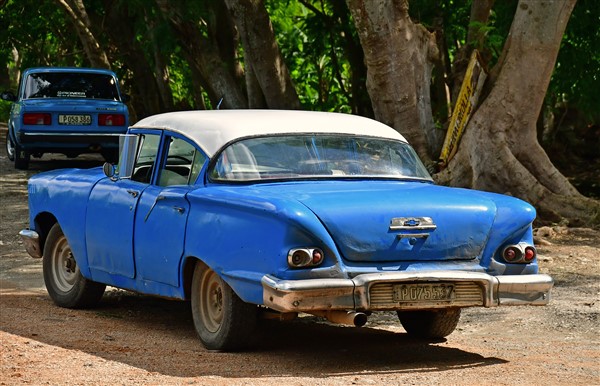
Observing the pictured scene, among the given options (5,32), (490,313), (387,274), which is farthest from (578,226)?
(5,32)

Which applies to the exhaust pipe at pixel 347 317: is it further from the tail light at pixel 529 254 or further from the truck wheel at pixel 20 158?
the truck wheel at pixel 20 158

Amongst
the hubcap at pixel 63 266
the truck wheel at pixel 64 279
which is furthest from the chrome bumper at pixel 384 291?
the hubcap at pixel 63 266

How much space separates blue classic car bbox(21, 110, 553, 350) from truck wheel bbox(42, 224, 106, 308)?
11.4 inches

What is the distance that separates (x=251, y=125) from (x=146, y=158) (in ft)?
3.37

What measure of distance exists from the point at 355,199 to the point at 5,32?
27.6 metres

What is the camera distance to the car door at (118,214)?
28.4 ft

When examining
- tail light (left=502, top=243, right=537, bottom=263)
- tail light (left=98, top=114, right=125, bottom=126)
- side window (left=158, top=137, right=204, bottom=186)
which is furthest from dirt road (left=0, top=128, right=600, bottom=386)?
tail light (left=98, top=114, right=125, bottom=126)

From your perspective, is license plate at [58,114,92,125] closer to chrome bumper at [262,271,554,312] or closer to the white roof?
the white roof

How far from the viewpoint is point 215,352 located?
302 inches

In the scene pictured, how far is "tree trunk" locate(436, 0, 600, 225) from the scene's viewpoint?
48.3 ft

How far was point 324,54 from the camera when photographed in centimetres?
2573

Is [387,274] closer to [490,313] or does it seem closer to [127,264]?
[127,264]

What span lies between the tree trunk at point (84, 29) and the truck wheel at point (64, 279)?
17436 millimetres

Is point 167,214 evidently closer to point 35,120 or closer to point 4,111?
point 35,120
